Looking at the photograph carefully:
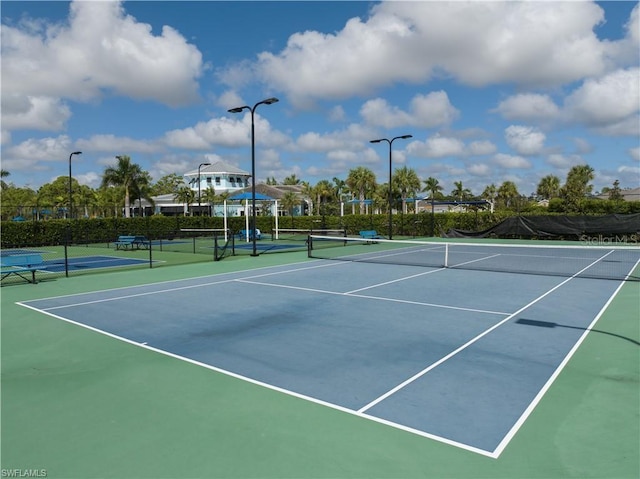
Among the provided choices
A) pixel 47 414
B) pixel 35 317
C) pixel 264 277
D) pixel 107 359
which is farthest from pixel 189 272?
pixel 47 414

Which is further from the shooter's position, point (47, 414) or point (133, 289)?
point (133, 289)

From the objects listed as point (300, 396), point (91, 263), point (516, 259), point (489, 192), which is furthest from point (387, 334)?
point (489, 192)

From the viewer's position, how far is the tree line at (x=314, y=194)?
49.1 meters

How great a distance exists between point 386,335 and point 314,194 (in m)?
63.3

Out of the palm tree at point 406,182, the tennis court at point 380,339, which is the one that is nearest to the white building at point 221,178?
the palm tree at point 406,182

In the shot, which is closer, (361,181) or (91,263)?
(91,263)

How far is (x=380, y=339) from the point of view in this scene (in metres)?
7.73

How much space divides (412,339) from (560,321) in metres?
3.31

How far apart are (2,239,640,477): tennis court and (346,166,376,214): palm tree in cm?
5507

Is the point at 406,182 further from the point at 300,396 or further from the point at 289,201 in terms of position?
the point at 300,396

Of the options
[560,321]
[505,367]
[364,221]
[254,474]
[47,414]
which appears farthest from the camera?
[364,221]

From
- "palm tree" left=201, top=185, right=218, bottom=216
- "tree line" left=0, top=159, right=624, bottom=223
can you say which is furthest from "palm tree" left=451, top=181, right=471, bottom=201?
"palm tree" left=201, top=185, right=218, bottom=216

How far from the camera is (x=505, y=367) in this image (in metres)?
6.31

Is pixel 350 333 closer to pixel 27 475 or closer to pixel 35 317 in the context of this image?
pixel 27 475
